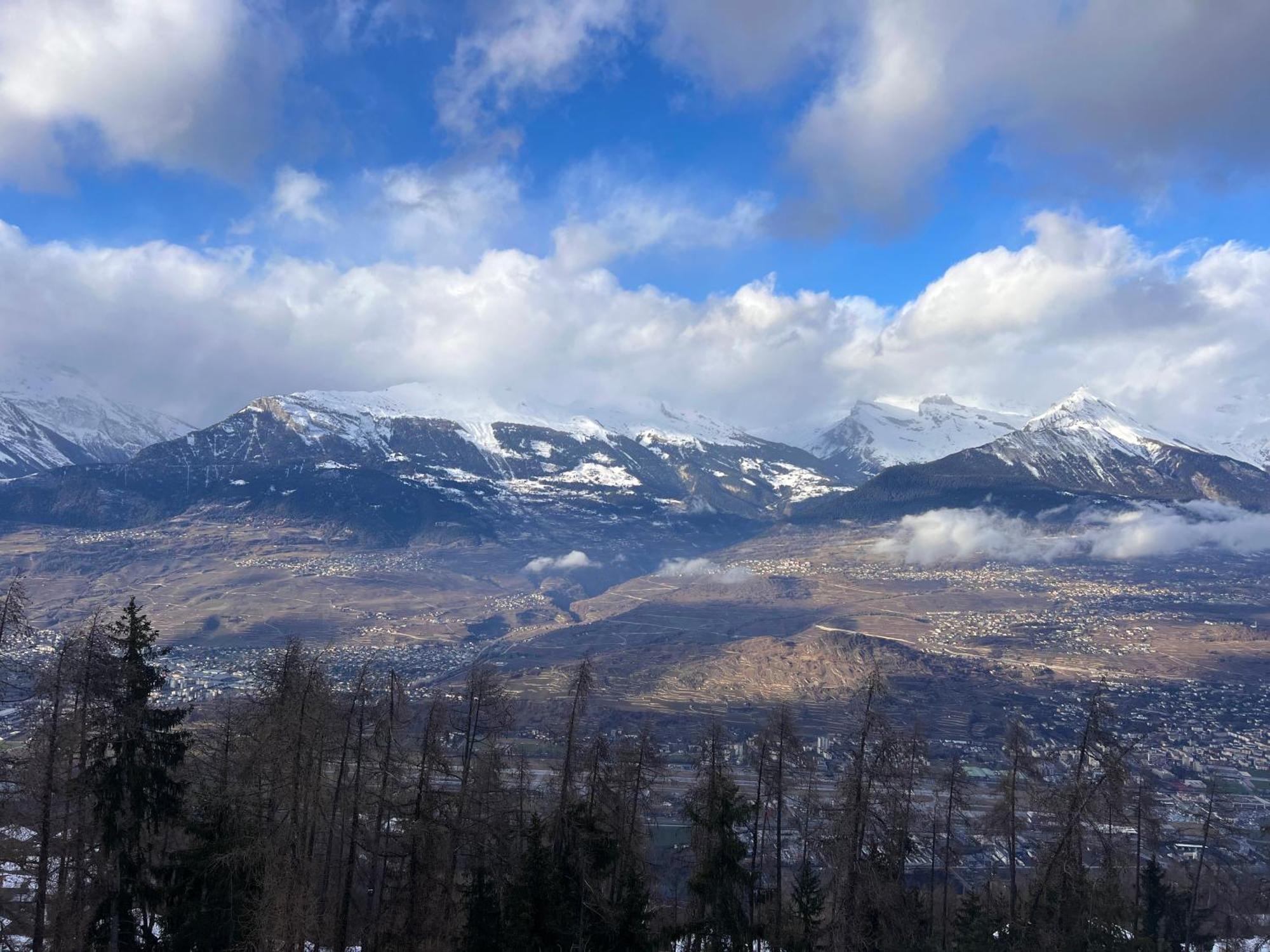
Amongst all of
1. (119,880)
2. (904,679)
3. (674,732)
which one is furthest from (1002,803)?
(904,679)

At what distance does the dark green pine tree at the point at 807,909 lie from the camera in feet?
95.8

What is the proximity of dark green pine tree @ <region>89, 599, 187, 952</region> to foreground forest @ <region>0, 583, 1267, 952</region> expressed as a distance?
3.0 inches

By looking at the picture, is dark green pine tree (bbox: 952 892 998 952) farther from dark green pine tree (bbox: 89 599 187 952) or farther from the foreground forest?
dark green pine tree (bbox: 89 599 187 952)

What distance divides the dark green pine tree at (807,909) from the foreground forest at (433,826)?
14cm

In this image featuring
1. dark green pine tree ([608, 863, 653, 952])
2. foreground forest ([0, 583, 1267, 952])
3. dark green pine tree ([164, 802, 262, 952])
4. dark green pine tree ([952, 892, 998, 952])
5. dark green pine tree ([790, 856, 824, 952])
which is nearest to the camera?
foreground forest ([0, 583, 1267, 952])

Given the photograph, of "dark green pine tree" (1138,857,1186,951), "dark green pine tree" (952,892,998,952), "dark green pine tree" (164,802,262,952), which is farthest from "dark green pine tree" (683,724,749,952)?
"dark green pine tree" (1138,857,1186,951)

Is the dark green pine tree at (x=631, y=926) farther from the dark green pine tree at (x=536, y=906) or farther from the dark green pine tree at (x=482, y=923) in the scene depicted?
the dark green pine tree at (x=482, y=923)

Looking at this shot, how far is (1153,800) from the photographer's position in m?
29.5

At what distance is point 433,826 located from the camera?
26688 millimetres

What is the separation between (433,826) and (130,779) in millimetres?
8963

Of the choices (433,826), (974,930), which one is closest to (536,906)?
(433,826)

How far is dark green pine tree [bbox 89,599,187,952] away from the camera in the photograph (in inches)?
943

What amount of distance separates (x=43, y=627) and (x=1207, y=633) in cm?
25893

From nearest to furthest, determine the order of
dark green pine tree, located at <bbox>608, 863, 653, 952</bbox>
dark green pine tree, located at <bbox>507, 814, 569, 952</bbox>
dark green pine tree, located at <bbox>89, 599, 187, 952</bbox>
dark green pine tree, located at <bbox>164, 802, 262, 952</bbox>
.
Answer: dark green pine tree, located at <bbox>89, 599, 187, 952</bbox> → dark green pine tree, located at <bbox>164, 802, 262, 952</bbox> → dark green pine tree, located at <bbox>507, 814, 569, 952</bbox> → dark green pine tree, located at <bbox>608, 863, 653, 952</bbox>
